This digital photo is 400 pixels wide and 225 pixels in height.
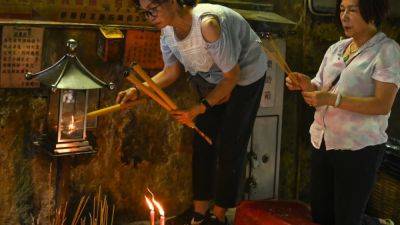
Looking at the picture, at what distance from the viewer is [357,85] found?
12.2 feet

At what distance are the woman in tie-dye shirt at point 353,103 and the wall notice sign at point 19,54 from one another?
7.29ft

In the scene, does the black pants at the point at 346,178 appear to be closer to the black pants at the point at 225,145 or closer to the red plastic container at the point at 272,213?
the red plastic container at the point at 272,213

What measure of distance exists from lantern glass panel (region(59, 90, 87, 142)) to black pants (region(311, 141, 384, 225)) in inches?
78.0

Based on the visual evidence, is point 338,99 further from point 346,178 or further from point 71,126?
point 71,126

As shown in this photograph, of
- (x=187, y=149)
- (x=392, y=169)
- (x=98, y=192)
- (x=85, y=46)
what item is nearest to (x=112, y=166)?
(x=98, y=192)

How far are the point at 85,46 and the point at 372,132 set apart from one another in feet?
8.73

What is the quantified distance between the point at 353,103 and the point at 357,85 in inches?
5.8

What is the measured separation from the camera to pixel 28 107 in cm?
454

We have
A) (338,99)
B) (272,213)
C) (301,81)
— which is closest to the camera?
(338,99)

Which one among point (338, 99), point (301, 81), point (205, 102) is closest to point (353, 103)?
point (338, 99)

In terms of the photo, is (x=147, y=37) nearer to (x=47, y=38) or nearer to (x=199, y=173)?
(x=47, y=38)

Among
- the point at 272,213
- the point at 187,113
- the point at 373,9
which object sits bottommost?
the point at 272,213

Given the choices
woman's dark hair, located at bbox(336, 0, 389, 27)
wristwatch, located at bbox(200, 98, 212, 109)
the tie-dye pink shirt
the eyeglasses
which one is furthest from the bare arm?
woman's dark hair, located at bbox(336, 0, 389, 27)

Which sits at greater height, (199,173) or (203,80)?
(203,80)
